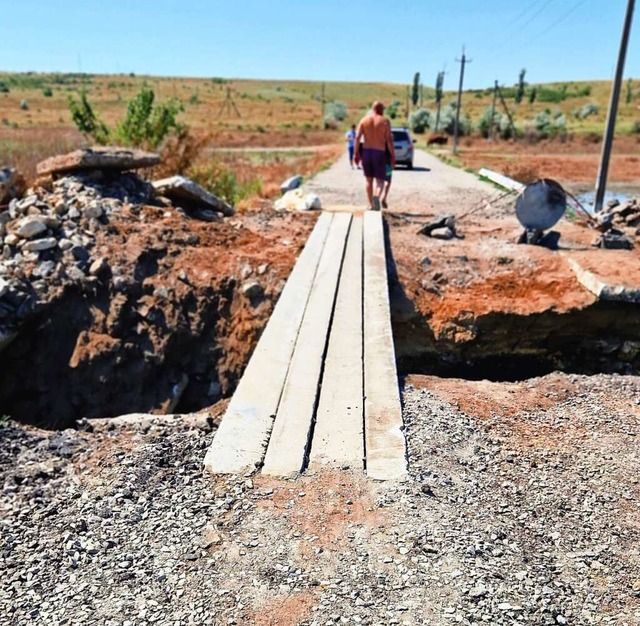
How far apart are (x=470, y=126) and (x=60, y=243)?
44.7 meters

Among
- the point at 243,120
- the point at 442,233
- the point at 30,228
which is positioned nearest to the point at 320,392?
the point at 30,228

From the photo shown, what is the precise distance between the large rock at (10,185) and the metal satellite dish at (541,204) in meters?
7.12

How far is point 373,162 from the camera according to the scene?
10078 mm

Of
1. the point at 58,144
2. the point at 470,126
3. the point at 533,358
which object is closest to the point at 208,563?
the point at 533,358

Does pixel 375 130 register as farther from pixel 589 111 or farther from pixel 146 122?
pixel 589 111

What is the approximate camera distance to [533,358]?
7.64 m

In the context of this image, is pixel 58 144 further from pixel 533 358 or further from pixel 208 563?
pixel 208 563

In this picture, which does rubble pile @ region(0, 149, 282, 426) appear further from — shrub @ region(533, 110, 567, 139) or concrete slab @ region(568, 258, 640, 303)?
shrub @ region(533, 110, 567, 139)

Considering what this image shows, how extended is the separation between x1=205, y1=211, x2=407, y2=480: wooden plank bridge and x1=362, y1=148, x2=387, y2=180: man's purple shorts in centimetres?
378

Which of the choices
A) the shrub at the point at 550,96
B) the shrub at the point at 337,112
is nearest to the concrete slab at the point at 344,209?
the shrub at the point at 337,112

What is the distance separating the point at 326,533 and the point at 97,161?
7.46 m

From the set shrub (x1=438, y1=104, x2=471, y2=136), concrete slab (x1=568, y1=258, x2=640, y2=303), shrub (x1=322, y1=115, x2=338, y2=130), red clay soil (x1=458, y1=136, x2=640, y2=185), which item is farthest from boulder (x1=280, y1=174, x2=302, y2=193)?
shrub (x1=322, y1=115, x2=338, y2=130)

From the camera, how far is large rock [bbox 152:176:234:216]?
946 centimetres

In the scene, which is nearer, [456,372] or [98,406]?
[98,406]
